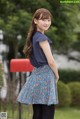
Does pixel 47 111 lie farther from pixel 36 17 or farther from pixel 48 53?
pixel 36 17

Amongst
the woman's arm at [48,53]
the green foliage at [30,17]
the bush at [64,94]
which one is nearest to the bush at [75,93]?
the bush at [64,94]

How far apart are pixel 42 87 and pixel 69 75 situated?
47.8 feet

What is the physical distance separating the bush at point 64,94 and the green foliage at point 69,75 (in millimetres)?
5156

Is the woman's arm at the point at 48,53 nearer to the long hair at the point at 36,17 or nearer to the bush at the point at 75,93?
the long hair at the point at 36,17

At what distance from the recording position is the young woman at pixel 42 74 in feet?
17.7

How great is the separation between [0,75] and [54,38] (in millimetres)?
6757

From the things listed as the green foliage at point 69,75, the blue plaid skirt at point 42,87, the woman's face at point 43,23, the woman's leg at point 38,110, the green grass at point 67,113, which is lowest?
the green foliage at point 69,75

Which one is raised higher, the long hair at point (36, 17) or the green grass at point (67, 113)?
the long hair at point (36, 17)

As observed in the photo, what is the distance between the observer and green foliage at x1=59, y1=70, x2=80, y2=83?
19.8 meters

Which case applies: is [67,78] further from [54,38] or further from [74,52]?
[54,38]

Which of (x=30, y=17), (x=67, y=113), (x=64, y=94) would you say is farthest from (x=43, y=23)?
(x=64, y=94)

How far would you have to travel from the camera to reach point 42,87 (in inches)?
215

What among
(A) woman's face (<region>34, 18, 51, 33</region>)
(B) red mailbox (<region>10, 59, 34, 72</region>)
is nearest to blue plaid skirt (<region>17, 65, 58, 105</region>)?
(A) woman's face (<region>34, 18, 51, 33</region>)

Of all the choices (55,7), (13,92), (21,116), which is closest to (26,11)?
(55,7)
